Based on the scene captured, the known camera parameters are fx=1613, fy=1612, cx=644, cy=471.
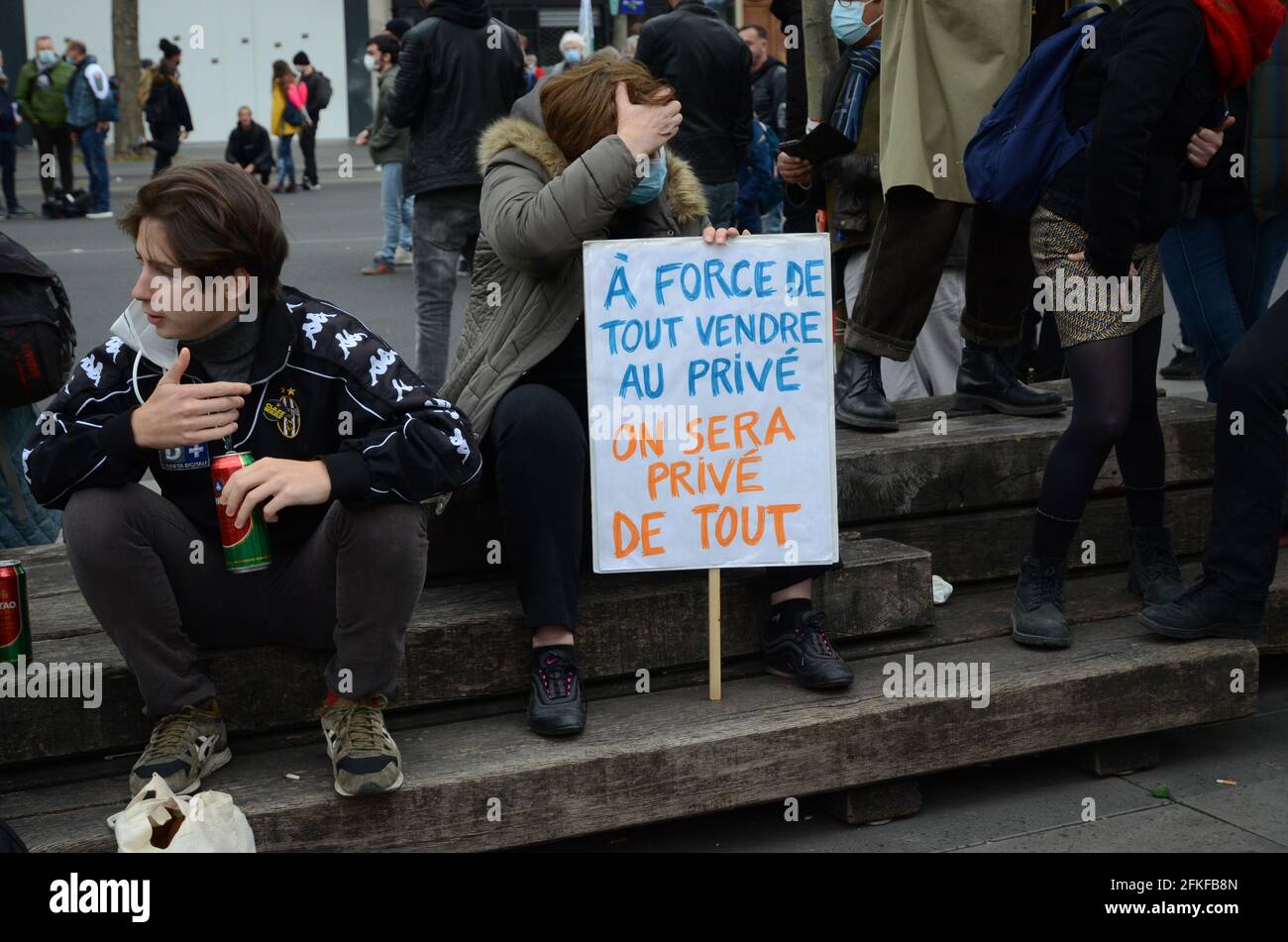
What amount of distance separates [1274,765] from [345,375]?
2289mm

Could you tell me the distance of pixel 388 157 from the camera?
1070cm

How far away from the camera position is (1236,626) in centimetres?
372

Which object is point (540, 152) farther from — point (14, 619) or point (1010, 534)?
point (1010, 534)

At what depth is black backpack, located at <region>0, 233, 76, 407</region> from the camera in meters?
3.83

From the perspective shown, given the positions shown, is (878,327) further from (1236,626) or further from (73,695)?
(73,695)

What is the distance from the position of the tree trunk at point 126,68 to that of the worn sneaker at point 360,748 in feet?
73.4

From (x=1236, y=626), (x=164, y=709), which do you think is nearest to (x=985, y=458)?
(x=1236, y=626)

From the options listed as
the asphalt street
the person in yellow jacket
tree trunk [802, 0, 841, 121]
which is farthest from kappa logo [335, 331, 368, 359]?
the person in yellow jacket

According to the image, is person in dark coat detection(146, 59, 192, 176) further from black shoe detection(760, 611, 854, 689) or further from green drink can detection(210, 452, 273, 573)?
green drink can detection(210, 452, 273, 573)

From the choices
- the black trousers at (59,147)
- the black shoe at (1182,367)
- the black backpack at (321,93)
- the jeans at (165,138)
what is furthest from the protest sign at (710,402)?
the black backpack at (321,93)

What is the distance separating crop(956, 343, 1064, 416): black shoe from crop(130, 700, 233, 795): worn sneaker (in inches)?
94.3

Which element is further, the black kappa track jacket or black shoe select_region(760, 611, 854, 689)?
black shoe select_region(760, 611, 854, 689)

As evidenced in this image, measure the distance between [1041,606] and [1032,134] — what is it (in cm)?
108

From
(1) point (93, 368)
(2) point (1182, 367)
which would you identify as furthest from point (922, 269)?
(2) point (1182, 367)
